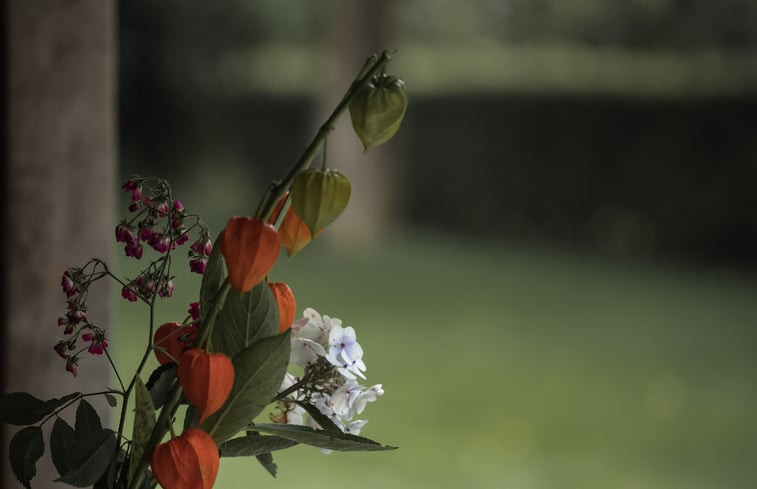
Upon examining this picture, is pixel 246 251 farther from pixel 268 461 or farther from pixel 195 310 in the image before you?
pixel 268 461

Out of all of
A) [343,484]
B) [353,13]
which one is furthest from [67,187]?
[353,13]

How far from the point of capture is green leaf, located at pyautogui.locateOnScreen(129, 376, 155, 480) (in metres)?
0.67

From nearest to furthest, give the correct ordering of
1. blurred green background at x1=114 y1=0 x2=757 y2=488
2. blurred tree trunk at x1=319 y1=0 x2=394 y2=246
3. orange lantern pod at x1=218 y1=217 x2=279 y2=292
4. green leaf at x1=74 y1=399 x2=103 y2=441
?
1. orange lantern pod at x1=218 y1=217 x2=279 y2=292
2. green leaf at x1=74 y1=399 x2=103 y2=441
3. blurred green background at x1=114 y1=0 x2=757 y2=488
4. blurred tree trunk at x1=319 y1=0 x2=394 y2=246

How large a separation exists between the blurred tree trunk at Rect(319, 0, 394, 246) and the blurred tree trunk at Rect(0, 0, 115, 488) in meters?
5.84

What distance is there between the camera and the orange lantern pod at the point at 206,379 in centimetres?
61

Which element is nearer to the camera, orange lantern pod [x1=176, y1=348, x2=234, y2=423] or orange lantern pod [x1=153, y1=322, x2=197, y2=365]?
orange lantern pod [x1=176, y1=348, x2=234, y2=423]

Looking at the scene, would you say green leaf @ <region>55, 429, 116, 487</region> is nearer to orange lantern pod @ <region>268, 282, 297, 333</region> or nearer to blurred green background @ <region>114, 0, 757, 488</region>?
orange lantern pod @ <region>268, 282, 297, 333</region>

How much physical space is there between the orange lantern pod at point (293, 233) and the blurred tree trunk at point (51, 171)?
1075 millimetres

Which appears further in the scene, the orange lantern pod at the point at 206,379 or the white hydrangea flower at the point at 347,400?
the white hydrangea flower at the point at 347,400

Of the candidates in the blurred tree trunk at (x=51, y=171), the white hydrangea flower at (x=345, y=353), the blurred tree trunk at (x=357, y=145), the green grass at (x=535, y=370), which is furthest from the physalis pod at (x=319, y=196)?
the blurred tree trunk at (x=357, y=145)

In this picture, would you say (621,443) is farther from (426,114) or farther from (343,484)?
(426,114)

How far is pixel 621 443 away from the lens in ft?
12.3

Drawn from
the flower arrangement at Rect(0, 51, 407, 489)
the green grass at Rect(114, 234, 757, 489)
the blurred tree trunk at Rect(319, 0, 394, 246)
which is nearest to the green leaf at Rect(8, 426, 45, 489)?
the flower arrangement at Rect(0, 51, 407, 489)

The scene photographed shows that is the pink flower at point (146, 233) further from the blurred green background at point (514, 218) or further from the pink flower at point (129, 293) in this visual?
the blurred green background at point (514, 218)
